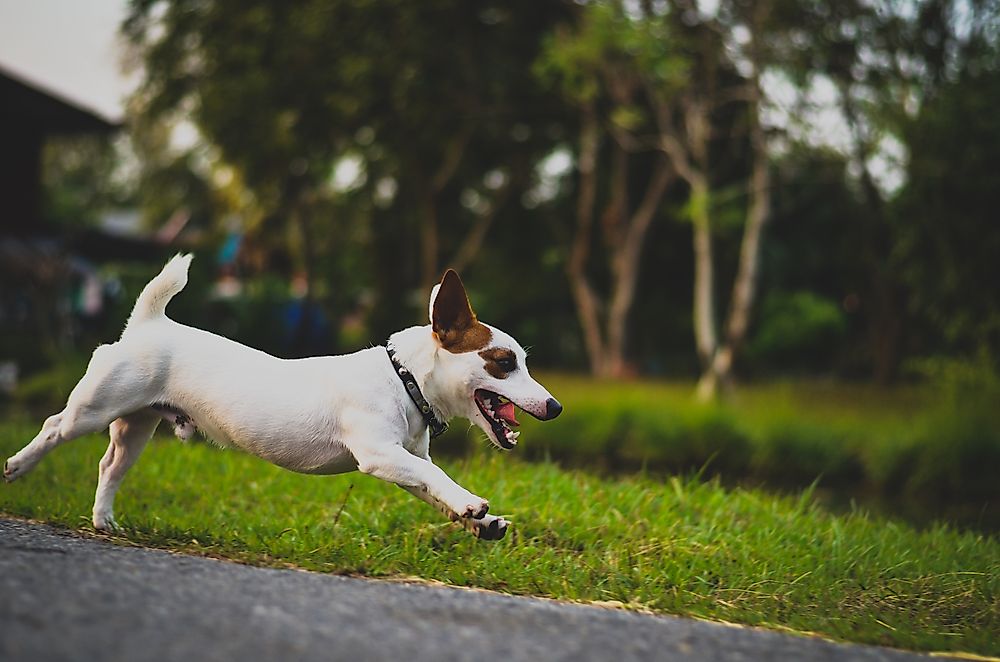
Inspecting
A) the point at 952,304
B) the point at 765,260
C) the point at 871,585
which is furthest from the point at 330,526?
the point at 765,260

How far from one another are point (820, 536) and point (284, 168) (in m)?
22.1

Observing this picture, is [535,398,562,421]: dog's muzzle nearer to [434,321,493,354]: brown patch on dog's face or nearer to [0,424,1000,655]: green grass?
[434,321,493,354]: brown patch on dog's face

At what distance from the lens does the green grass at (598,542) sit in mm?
4977

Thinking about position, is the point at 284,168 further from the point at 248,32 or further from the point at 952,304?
the point at 952,304

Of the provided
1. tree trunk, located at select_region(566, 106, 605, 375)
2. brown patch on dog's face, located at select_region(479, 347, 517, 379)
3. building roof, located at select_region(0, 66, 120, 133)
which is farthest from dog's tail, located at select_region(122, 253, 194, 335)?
building roof, located at select_region(0, 66, 120, 133)

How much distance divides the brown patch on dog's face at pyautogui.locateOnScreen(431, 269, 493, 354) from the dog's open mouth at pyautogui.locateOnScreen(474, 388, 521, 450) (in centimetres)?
22

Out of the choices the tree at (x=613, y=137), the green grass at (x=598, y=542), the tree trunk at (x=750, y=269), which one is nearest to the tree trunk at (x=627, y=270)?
the tree at (x=613, y=137)

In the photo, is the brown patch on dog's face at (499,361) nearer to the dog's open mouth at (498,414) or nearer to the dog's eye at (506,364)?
the dog's eye at (506,364)

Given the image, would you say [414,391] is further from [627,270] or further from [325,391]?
[627,270]

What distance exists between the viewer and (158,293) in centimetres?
546

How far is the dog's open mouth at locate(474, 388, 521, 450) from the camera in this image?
5.25 meters

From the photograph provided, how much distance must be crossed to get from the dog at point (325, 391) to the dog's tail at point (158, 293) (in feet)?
0.36

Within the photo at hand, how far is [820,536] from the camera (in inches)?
269

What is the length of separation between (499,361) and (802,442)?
11.4 m
